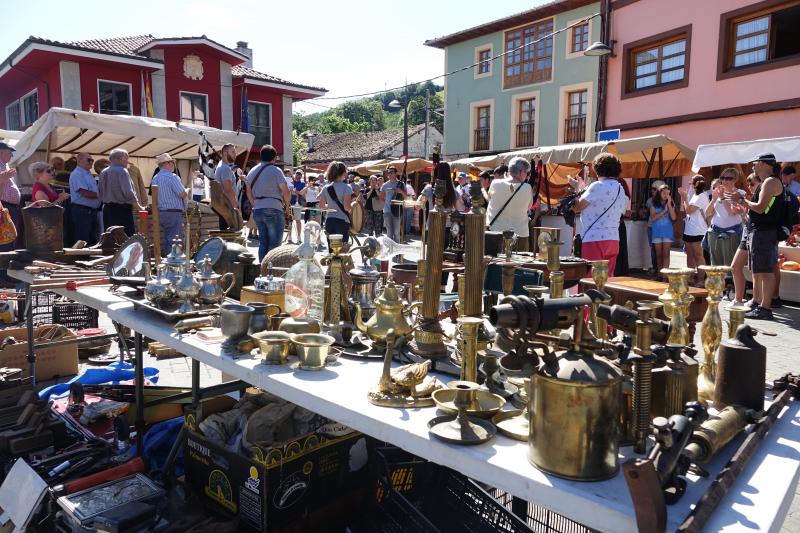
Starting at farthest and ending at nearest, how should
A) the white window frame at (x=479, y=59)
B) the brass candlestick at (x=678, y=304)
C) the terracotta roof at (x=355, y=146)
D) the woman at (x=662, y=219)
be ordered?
the terracotta roof at (x=355, y=146) → the white window frame at (x=479, y=59) → the woman at (x=662, y=219) → the brass candlestick at (x=678, y=304)

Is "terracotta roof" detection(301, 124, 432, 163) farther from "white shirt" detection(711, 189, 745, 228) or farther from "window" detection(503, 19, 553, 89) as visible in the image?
"white shirt" detection(711, 189, 745, 228)

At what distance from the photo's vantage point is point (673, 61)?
15.0 meters

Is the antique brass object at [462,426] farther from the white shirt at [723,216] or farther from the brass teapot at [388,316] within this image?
the white shirt at [723,216]

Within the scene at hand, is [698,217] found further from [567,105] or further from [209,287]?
[567,105]

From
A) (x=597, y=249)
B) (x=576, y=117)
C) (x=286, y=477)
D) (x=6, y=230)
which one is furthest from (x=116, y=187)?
(x=576, y=117)

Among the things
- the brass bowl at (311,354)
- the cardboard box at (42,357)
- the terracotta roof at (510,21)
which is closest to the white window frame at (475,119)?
the terracotta roof at (510,21)

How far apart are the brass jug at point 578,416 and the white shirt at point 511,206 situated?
427cm

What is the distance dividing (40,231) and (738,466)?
13.5 ft

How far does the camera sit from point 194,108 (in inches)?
826

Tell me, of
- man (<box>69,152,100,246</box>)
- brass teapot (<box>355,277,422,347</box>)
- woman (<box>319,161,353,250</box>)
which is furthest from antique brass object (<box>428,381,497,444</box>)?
man (<box>69,152,100,246</box>)

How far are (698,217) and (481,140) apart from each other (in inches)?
629

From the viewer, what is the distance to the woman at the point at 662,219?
8.71 m

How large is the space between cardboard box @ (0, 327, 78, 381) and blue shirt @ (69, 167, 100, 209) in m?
2.72

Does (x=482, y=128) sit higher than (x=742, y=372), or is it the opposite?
(x=482, y=128)
